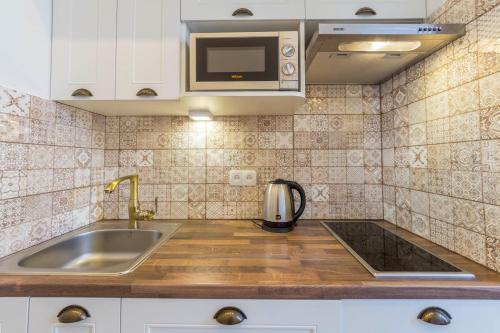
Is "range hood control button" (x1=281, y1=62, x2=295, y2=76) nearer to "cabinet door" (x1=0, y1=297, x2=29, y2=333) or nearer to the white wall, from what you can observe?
the white wall

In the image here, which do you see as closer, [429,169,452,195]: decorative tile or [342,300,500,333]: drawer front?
[342,300,500,333]: drawer front

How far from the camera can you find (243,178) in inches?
55.6

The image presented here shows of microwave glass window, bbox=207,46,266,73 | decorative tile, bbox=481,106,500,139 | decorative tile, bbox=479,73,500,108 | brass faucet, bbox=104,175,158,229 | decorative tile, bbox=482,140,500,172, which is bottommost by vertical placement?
brass faucet, bbox=104,175,158,229

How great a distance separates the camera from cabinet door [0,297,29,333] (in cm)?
71

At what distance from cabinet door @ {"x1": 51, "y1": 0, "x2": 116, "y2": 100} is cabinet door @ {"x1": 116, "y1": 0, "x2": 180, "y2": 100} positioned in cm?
4

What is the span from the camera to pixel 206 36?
103cm

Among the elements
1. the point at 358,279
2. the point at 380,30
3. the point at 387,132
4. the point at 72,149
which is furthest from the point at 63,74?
the point at 387,132

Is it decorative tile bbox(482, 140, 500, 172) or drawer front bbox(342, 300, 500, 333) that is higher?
decorative tile bbox(482, 140, 500, 172)

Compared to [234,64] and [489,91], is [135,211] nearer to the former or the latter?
[234,64]

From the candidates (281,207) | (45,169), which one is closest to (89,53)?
(45,169)

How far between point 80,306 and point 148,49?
100cm

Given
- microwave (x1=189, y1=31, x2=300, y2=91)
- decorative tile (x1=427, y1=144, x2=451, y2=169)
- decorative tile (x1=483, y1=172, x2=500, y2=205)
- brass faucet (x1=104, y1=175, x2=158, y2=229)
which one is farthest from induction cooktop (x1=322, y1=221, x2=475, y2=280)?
brass faucet (x1=104, y1=175, x2=158, y2=229)

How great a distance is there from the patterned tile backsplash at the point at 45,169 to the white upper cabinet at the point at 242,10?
75 cm

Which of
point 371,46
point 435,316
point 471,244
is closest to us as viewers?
point 435,316
